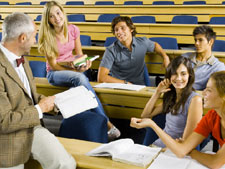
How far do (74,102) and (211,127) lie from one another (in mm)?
822

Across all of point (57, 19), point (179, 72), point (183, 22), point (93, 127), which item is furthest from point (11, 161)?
point (183, 22)

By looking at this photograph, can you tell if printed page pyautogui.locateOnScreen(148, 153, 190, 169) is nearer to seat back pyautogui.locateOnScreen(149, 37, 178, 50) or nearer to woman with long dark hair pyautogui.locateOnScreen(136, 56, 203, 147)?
woman with long dark hair pyautogui.locateOnScreen(136, 56, 203, 147)

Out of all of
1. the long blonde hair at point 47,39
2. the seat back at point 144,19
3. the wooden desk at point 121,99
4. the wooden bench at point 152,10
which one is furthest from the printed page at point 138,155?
the wooden bench at point 152,10

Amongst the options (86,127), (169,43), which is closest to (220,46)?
(169,43)

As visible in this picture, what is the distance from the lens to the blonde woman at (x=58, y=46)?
310 cm

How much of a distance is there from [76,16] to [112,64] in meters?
4.05

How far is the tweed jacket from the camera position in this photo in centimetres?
161

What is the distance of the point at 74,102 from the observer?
1.98m

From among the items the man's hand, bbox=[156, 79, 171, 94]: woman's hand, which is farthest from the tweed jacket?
bbox=[156, 79, 171, 94]: woman's hand

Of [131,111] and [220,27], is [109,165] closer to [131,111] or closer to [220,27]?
[131,111]

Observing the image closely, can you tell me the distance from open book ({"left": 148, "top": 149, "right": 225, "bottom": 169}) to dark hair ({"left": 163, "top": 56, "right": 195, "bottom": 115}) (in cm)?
54

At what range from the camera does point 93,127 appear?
2150mm

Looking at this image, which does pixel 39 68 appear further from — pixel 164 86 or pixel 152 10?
pixel 152 10

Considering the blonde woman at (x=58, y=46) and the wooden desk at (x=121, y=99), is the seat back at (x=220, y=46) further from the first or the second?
the blonde woman at (x=58, y=46)
